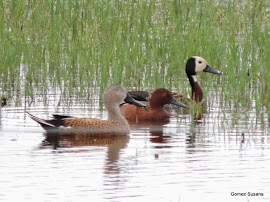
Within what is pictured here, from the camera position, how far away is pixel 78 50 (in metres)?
13.1

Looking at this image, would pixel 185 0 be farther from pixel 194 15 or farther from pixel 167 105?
pixel 167 105

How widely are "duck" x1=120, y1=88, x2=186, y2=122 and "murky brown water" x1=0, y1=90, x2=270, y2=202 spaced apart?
40 centimetres

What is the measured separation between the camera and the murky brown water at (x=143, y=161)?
272 inches

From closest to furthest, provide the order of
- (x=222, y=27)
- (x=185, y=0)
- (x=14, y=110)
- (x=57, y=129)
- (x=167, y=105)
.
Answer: (x=57, y=129) → (x=14, y=110) → (x=167, y=105) → (x=222, y=27) → (x=185, y=0)

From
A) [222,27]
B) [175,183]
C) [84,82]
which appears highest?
[222,27]

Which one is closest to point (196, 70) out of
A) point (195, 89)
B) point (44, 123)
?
point (195, 89)

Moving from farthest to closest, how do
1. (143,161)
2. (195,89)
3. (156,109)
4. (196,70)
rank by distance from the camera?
(195,89) < (196,70) < (156,109) < (143,161)

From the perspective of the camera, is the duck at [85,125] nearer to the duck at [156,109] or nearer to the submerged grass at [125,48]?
the duck at [156,109]

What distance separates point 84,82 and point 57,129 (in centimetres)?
266

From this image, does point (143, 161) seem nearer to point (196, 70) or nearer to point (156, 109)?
point (156, 109)

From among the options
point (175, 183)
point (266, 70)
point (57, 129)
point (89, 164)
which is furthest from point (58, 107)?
point (175, 183)

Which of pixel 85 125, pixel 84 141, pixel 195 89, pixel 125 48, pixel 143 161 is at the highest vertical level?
pixel 125 48

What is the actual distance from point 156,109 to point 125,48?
1.43 meters

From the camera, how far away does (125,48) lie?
41.9 ft
